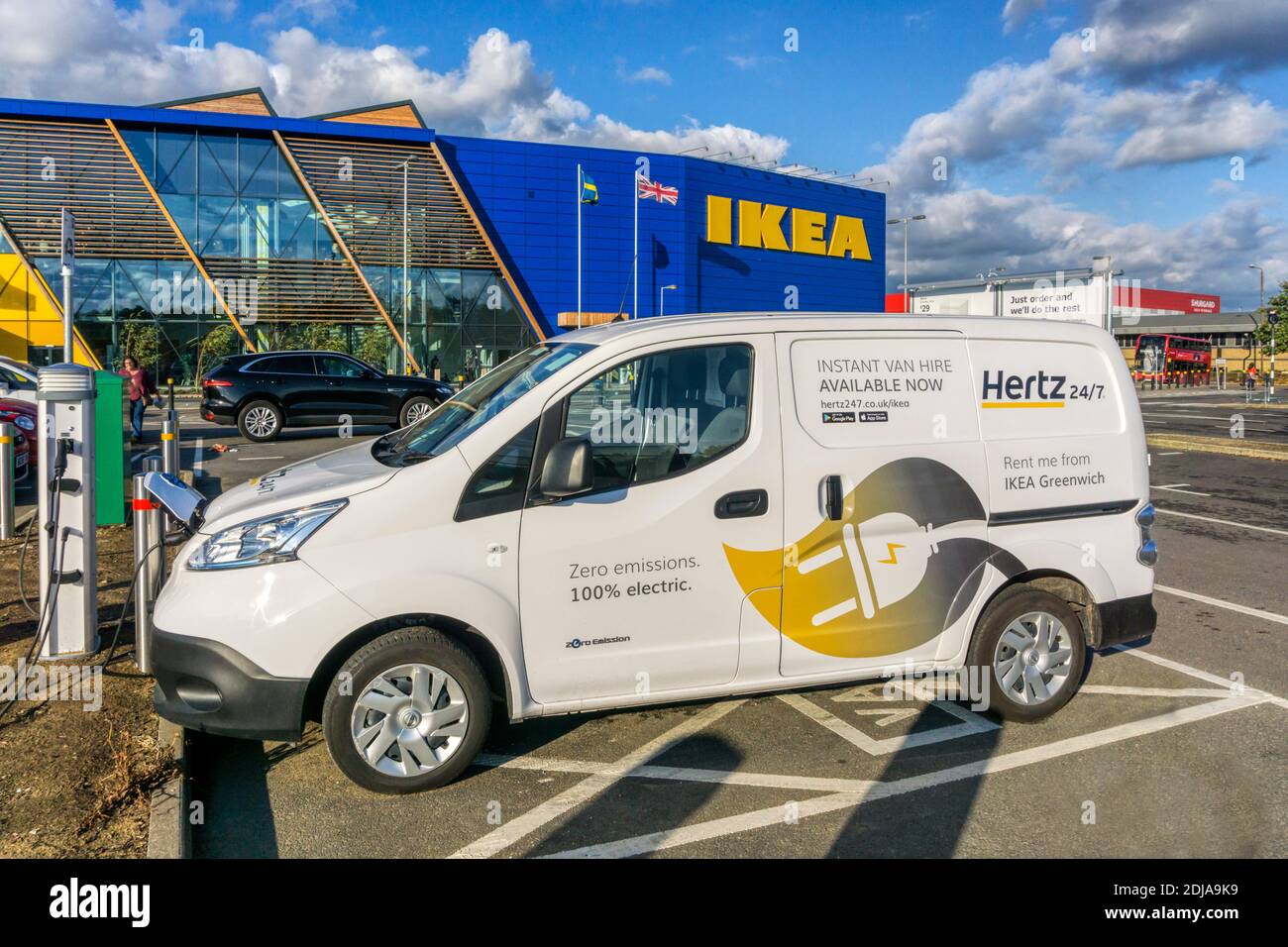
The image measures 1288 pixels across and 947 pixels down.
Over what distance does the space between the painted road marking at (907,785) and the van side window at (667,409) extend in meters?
1.46

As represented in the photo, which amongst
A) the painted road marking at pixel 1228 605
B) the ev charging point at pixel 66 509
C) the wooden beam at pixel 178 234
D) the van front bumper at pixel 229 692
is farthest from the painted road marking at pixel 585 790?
the wooden beam at pixel 178 234

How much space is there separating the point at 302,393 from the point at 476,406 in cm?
1550

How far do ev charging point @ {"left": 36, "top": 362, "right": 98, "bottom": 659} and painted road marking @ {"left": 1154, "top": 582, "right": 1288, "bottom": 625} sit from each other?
7628 mm

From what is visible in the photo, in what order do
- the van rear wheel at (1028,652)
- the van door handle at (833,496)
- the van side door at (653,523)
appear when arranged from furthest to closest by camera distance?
the van rear wheel at (1028,652)
the van door handle at (833,496)
the van side door at (653,523)

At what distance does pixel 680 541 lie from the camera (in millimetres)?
4430

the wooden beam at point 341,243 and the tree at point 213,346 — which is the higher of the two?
the wooden beam at point 341,243

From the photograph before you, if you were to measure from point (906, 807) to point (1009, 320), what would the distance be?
2556 mm

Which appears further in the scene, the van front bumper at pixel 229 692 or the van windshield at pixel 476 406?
the van windshield at pixel 476 406

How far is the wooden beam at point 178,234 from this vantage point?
38031 mm

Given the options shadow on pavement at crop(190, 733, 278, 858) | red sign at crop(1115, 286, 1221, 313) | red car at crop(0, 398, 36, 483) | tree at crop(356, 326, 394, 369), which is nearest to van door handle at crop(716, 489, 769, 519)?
shadow on pavement at crop(190, 733, 278, 858)

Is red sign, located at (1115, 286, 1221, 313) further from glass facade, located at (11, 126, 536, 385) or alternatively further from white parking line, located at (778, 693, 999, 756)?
white parking line, located at (778, 693, 999, 756)

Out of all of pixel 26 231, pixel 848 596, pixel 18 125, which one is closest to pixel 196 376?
pixel 26 231

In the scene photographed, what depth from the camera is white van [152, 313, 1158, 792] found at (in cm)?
408

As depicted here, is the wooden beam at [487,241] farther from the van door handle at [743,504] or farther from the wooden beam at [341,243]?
the van door handle at [743,504]
